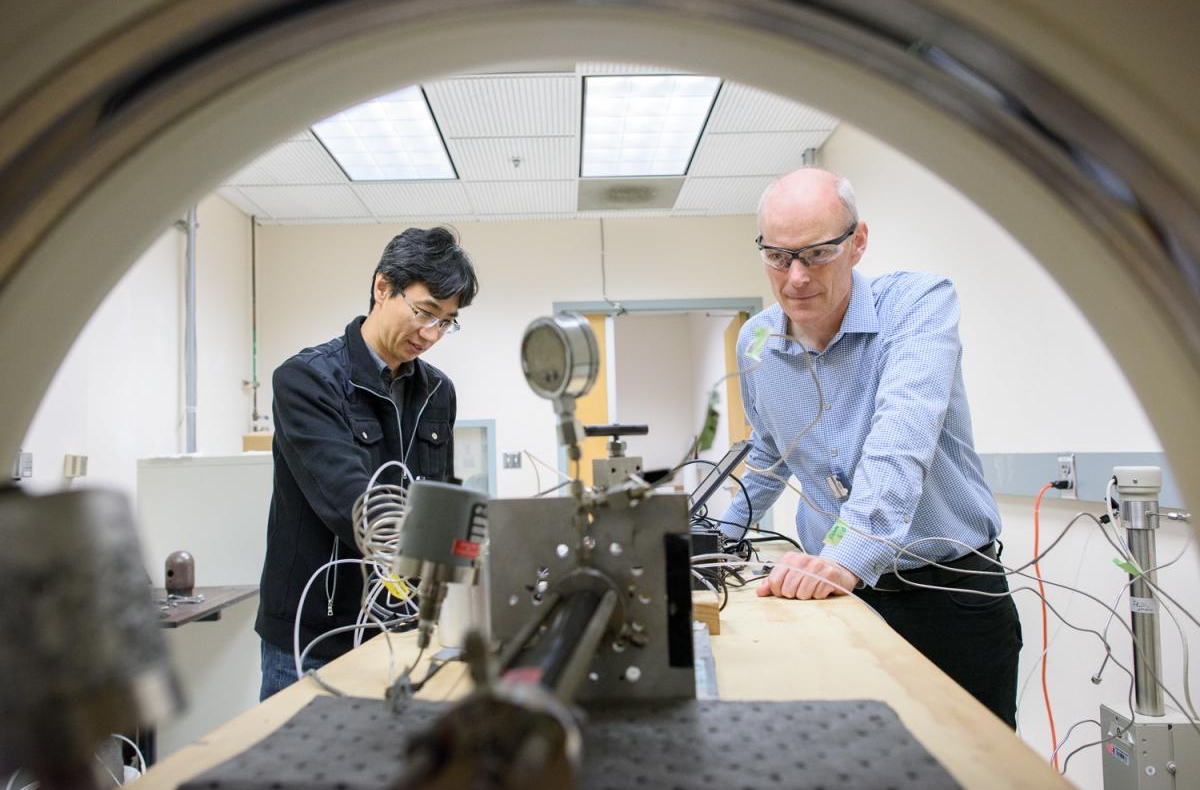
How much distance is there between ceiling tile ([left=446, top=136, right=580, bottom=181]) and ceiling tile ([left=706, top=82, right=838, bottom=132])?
2.53 feet

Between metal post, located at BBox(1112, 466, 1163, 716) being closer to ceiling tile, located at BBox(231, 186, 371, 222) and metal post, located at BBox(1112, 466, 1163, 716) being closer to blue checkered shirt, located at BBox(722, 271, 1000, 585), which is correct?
blue checkered shirt, located at BBox(722, 271, 1000, 585)

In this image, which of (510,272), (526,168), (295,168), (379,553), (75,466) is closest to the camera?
(379,553)

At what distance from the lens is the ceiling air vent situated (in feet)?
14.5

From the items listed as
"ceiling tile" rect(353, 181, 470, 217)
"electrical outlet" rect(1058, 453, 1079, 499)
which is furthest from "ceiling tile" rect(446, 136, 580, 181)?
"electrical outlet" rect(1058, 453, 1079, 499)

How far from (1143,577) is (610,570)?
120 centimetres

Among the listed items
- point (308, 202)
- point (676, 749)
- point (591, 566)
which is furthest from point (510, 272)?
point (676, 749)

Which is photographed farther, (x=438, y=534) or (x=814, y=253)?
(x=814, y=253)

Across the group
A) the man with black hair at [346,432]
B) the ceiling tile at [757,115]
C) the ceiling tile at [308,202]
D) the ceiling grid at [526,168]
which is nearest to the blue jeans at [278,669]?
the man with black hair at [346,432]

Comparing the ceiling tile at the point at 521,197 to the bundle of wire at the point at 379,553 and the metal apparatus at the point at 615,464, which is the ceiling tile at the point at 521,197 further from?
the metal apparatus at the point at 615,464

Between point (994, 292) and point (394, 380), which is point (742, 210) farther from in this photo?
point (394, 380)

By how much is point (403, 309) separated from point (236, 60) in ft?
4.15

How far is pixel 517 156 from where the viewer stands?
→ 400 centimetres

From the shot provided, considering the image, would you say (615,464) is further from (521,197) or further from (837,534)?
(521,197)

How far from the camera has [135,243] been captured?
49cm
